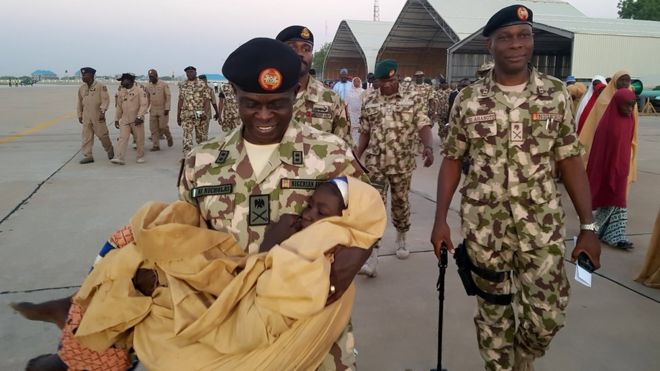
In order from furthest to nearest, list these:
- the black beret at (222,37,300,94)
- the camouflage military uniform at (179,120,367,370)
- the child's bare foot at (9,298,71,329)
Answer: the child's bare foot at (9,298,71,329), the camouflage military uniform at (179,120,367,370), the black beret at (222,37,300,94)

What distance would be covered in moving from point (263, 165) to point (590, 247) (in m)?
1.58

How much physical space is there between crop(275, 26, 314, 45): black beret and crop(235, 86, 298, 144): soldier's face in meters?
1.79

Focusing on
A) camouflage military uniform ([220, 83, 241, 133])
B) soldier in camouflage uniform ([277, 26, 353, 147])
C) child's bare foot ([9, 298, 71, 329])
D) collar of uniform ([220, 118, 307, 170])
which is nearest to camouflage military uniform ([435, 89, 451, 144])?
camouflage military uniform ([220, 83, 241, 133])

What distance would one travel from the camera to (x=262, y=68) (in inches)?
62.4

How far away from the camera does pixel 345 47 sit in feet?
155

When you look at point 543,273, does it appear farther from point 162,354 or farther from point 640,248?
point 640,248

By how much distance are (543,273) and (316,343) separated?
132 centimetres

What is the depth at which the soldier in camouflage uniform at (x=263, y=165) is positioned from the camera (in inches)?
64.0

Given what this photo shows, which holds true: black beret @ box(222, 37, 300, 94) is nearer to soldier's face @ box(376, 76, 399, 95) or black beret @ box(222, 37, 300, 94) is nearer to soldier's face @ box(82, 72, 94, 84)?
soldier's face @ box(376, 76, 399, 95)

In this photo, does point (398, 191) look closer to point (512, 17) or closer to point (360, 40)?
point (512, 17)

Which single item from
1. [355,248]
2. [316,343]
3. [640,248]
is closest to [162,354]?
[316,343]

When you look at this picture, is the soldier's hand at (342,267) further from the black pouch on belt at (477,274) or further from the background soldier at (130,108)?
the background soldier at (130,108)

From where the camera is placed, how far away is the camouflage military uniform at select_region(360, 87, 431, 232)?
4457 mm

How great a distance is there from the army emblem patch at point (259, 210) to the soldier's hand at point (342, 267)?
344mm
